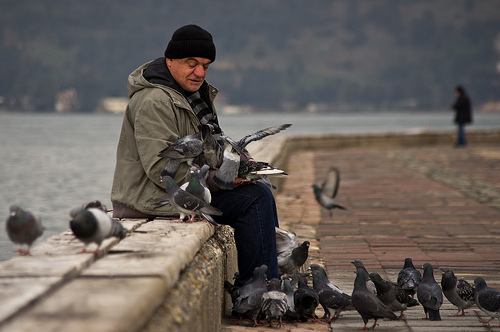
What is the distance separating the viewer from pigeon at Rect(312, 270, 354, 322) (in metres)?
3.97

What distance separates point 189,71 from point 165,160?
719 millimetres

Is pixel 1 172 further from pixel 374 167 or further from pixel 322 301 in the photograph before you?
pixel 322 301

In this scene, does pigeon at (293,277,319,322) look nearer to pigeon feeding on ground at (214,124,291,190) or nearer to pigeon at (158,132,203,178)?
pigeon feeding on ground at (214,124,291,190)

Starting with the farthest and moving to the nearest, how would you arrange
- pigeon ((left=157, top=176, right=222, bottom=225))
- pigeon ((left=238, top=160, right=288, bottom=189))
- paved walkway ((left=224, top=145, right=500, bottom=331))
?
paved walkway ((left=224, top=145, right=500, bottom=331)), pigeon ((left=238, top=160, right=288, bottom=189)), pigeon ((left=157, top=176, right=222, bottom=225))

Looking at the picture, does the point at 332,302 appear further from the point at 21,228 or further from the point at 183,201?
the point at 21,228

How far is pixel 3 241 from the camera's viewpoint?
1214 centimetres

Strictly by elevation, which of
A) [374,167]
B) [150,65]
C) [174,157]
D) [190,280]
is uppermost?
[150,65]

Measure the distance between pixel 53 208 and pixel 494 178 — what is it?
1256cm

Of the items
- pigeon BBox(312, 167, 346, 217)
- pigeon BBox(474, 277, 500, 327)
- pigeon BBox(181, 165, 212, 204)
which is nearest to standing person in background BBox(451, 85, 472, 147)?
pigeon BBox(312, 167, 346, 217)

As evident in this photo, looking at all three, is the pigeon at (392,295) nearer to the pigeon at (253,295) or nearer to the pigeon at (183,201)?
the pigeon at (253,295)

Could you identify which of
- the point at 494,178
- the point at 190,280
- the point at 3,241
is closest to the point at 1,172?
the point at 3,241

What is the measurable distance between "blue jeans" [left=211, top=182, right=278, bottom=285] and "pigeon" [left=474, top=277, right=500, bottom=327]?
4.33 feet

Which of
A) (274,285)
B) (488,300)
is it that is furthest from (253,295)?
(488,300)

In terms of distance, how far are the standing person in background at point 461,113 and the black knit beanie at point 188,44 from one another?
61.6 ft
